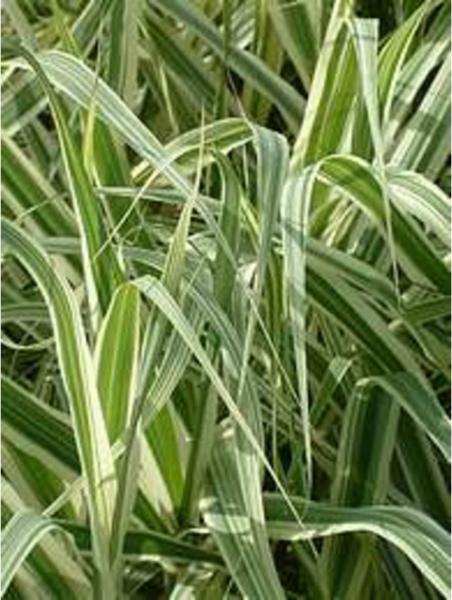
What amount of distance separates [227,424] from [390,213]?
16 centimetres

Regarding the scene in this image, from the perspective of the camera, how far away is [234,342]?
2.70 ft

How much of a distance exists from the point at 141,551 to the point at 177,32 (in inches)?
19.1

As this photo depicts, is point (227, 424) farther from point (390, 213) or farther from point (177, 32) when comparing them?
point (177, 32)

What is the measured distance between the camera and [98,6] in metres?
1.14

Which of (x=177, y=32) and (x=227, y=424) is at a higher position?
(x=177, y=32)

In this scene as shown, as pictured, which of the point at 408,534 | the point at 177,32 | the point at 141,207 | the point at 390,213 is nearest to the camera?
the point at 408,534

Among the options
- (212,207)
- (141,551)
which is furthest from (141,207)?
(141,551)

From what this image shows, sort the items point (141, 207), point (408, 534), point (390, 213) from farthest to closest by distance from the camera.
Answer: point (141, 207) → point (390, 213) → point (408, 534)

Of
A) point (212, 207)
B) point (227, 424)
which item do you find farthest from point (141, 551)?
point (212, 207)

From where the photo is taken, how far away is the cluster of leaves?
2.71 ft

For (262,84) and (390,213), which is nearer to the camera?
(390,213)

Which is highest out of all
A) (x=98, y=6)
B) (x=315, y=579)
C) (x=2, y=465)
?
(x=98, y=6)

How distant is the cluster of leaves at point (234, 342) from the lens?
0.83m

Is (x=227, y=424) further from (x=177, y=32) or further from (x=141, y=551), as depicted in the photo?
(x=177, y=32)
